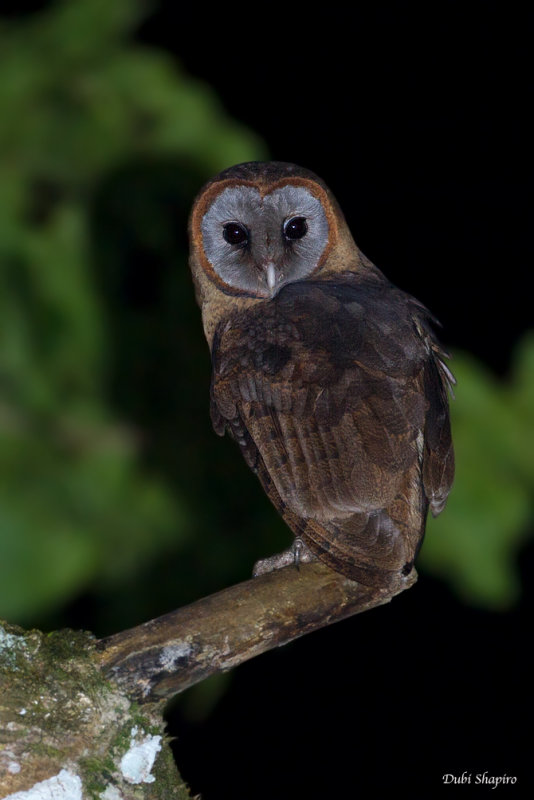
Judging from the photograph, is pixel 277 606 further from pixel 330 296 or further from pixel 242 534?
pixel 242 534

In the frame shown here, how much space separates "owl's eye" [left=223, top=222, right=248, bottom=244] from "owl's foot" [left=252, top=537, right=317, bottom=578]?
1.06 meters

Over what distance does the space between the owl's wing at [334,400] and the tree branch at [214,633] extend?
0.86ft

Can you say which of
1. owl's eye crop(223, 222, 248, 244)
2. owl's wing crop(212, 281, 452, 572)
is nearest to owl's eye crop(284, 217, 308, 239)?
owl's eye crop(223, 222, 248, 244)

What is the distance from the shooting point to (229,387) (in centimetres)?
303

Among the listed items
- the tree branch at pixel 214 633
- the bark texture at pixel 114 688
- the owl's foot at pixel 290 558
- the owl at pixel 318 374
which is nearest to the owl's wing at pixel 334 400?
the owl at pixel 318 374

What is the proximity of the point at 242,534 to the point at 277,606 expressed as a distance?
3017mm

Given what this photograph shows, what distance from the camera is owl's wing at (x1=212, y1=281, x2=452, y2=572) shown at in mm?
2750

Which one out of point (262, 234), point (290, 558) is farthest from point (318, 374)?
point (262, 234)

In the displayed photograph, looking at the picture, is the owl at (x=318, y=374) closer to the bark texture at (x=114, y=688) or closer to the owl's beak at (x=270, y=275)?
the owl's beak at (x=270, y=275)

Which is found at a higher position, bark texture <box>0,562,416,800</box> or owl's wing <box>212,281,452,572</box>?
owl's wing <box>212,281,452,572</box>

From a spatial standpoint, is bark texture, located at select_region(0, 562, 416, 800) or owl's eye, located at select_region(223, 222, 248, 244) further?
owl's eye, located at select_region(223, 222, 248, 244)

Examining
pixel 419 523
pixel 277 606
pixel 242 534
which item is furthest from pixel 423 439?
pixel 242 534

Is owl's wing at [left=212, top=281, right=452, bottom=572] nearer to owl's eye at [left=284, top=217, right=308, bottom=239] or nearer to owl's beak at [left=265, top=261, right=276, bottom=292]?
owl's beak at [left=265, top=261, right=276, bottom=292]

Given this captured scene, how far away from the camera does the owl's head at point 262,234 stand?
3.30m
